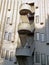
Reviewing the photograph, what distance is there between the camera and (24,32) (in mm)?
A: 14094

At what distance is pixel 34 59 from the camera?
13133mm

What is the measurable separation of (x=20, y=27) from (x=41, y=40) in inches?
66.8

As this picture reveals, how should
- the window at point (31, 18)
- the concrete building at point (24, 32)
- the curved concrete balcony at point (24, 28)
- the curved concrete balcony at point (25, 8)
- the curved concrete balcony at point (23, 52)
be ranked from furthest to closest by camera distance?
the window at point (31, 18) < the curved concrete balcony at point (25, 8) < the curved concrete balcony at point (24, 28) < the concrete building at point (24, 32) < the curved concrete balcony at point (23, 52)

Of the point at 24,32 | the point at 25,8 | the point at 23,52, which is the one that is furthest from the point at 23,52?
the point at 25,8

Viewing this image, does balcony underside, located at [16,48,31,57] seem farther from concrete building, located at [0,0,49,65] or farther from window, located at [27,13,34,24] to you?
window, located at [27,13,34,24]

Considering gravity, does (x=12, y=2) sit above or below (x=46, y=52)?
above

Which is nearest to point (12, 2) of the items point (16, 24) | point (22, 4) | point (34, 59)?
point (22, 4)

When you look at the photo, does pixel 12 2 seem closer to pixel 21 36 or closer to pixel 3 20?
pixel 3 20

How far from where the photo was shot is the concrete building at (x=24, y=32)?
13.4 m

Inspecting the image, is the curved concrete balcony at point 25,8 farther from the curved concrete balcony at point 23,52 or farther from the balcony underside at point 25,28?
the curved concrete balcony at point 23,52

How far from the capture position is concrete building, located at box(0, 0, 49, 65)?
13.4 metres

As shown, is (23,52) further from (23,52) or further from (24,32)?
(24,32)

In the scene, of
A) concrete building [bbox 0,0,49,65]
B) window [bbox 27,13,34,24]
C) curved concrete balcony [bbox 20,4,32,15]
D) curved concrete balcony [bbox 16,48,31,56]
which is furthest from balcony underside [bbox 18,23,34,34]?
curved concrete balcony [bbox 16,48,31,56]

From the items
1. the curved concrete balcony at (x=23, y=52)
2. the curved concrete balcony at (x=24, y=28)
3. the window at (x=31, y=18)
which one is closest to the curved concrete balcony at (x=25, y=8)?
the window at (x=31, y=18)
